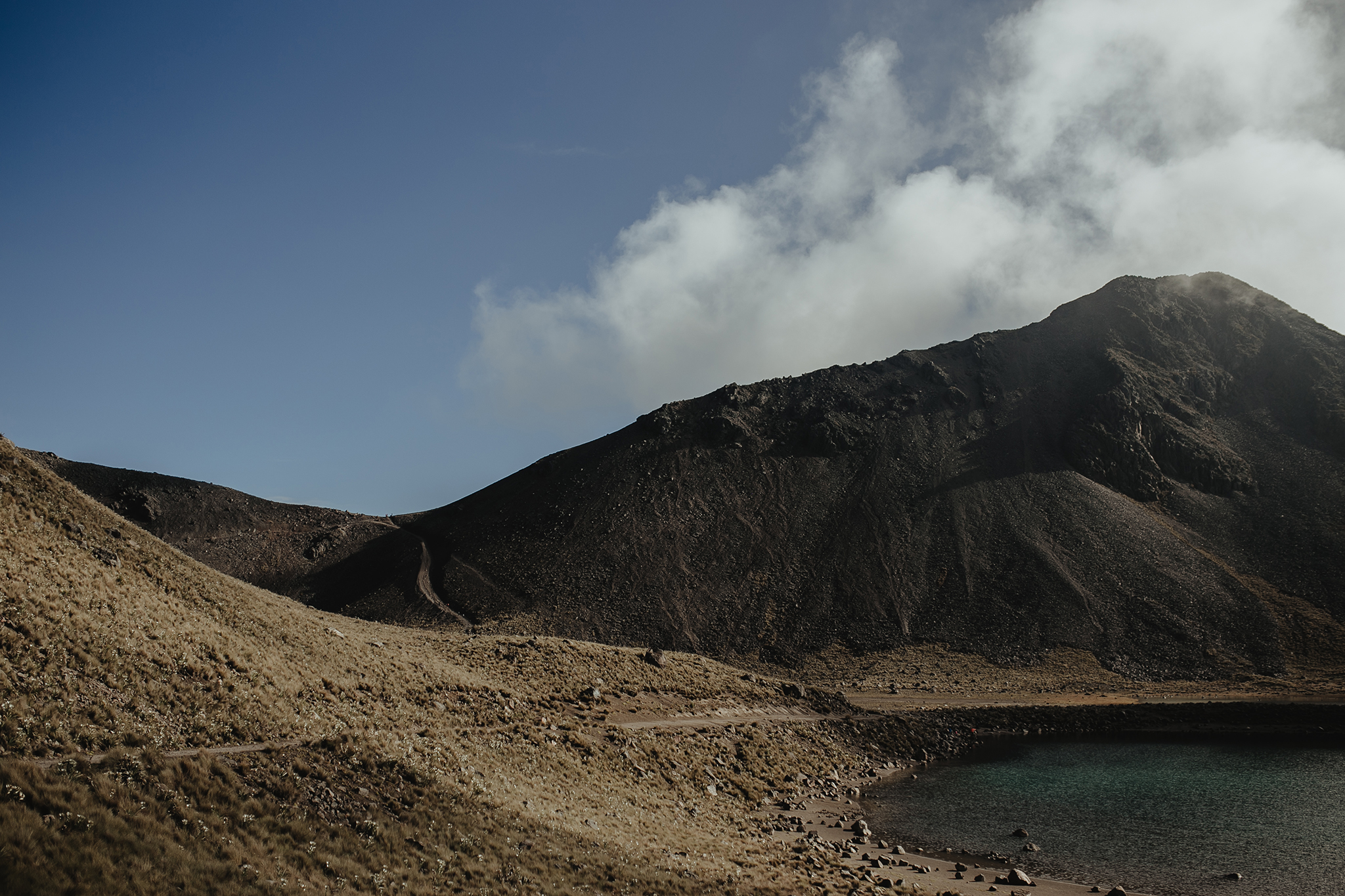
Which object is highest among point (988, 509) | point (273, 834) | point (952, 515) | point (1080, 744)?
point (988, 509)

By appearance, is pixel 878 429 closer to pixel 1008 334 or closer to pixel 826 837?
pixel 1008 334

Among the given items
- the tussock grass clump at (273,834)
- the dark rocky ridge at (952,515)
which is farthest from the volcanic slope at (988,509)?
the tussock grass clump at (273,834)

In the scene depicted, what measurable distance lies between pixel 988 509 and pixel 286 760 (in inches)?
3625

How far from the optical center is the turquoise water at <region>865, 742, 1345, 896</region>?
78.7 feet

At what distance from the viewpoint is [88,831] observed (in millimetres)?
11789

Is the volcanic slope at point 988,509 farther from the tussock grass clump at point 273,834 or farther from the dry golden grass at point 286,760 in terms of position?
the tussock grass clump at point 273,834

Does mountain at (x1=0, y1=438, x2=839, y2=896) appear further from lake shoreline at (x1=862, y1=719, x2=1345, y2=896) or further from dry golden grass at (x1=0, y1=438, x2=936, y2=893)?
lake shoreline at (x1=862, y1=719, x2=1345, y2=896)

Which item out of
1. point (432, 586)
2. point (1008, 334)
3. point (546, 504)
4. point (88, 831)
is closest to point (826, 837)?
point (88, 831)

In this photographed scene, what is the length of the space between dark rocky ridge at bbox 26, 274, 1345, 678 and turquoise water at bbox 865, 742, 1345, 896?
106 feet

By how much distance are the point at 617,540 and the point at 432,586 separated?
2580cm

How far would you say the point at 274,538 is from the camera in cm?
11281

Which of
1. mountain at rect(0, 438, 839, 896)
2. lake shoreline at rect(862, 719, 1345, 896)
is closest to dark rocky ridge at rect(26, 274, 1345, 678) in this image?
lake shoreline at rect(862, 719, 1345, 896)

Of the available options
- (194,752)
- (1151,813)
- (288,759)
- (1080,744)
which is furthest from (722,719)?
(194,752)

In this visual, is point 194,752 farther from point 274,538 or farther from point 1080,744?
point 274,538
